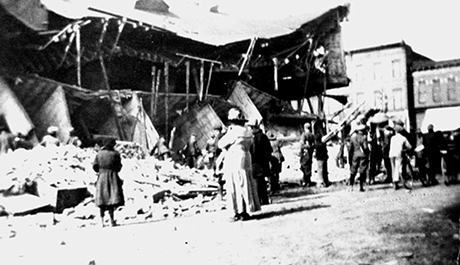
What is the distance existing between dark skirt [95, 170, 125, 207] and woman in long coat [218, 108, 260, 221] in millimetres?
1926

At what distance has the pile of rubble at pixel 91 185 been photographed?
365 inches

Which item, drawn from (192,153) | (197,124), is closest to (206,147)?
(192,153)

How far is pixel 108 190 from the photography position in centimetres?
774

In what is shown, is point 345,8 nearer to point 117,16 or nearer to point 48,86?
point 117,16

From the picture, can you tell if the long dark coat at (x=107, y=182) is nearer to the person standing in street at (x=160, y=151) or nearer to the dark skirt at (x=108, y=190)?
the dark skirt at (x=108, y=190)

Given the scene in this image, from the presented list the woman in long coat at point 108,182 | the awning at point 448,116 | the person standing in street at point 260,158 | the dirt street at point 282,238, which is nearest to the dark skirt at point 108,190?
the woman in long coat at point 108,182

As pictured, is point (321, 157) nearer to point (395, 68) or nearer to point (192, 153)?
point (192, 153)

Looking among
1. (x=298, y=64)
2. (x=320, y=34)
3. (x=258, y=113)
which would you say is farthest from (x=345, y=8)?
(x=258, y=113)

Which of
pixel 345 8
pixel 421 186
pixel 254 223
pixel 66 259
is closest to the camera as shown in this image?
pixel 66 259

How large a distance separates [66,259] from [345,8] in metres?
19.2

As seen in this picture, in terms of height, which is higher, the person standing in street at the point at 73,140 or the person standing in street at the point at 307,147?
the person standing in street at the point at 73,140

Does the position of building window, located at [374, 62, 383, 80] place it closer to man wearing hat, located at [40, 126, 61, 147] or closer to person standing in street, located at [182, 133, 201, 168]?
person standing in street, located at [182, 133, 201, 168]

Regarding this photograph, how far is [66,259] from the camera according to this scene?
5.21m

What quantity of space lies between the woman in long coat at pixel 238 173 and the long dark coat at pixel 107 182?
6.31 ft
